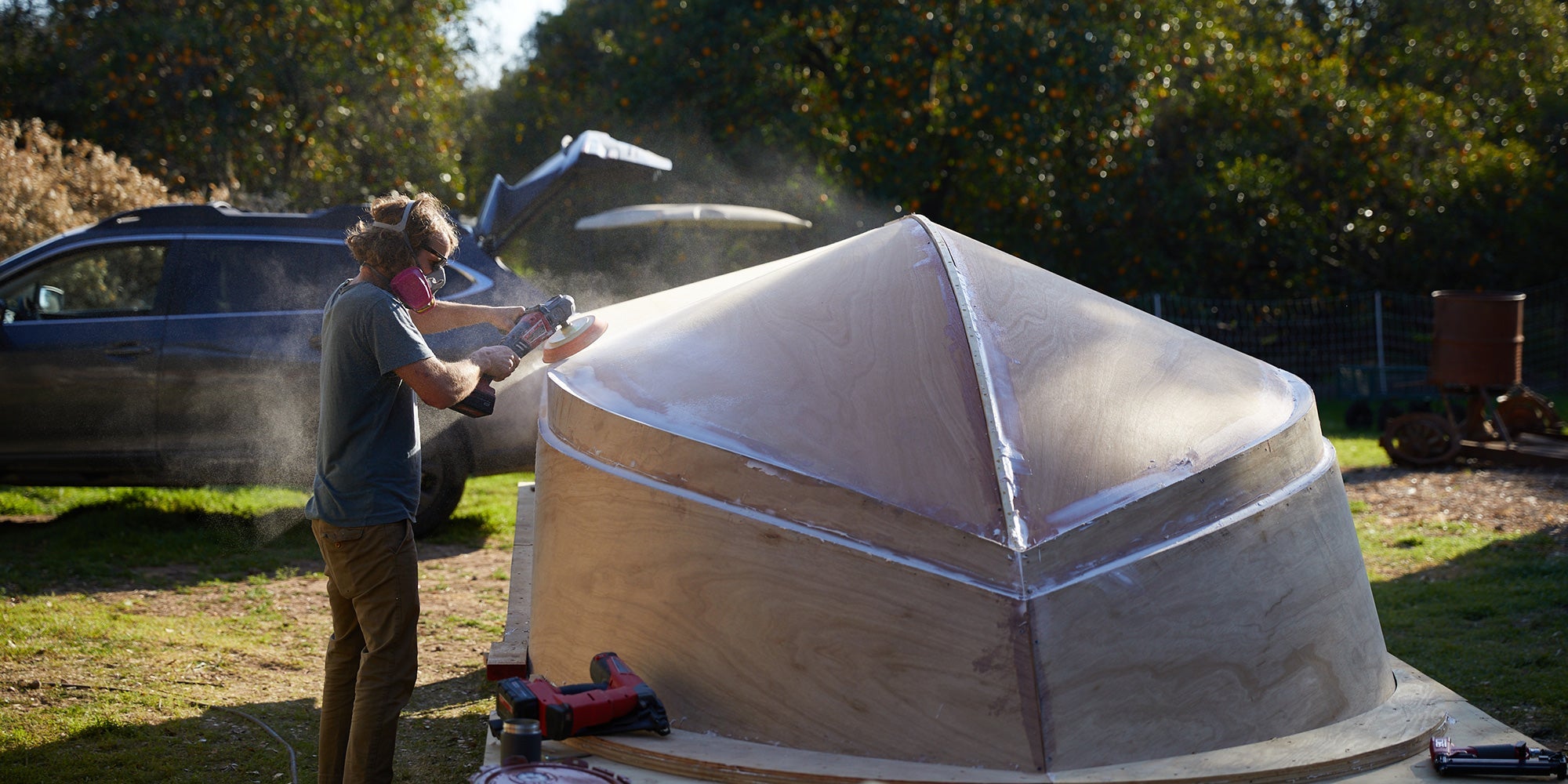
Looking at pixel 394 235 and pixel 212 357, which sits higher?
pixel 394 235

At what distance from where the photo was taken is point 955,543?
2551mm

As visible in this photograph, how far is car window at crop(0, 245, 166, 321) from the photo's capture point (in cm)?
628

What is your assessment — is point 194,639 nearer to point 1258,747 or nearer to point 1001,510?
point 1001,510

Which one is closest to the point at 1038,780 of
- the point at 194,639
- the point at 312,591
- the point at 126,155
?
the point at 194,639

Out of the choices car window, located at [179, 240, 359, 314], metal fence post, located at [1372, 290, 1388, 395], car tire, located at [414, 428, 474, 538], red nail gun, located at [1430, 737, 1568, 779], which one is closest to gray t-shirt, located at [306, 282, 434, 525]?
red nail gun, located at [1430, 737, 1568, 779]

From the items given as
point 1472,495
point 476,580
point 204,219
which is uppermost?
point 204,219

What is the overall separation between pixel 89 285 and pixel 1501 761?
753 centimetres

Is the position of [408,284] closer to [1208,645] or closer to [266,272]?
[1208,645]

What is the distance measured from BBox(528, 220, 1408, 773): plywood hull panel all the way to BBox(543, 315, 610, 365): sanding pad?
0.30 m

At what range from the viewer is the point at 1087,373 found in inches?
118

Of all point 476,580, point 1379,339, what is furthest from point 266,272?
point 1379,339

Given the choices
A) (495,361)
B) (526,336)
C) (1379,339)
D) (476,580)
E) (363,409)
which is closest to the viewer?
(363,409)

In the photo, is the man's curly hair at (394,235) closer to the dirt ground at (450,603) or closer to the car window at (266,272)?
the dirt ground at (450,603)

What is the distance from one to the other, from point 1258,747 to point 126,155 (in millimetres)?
12099
